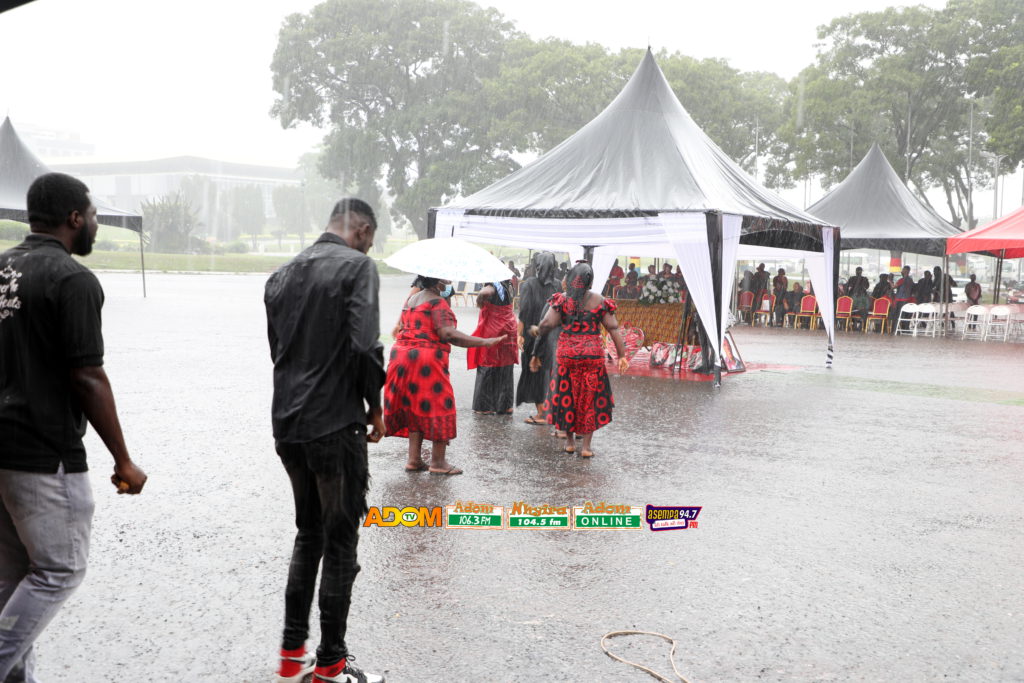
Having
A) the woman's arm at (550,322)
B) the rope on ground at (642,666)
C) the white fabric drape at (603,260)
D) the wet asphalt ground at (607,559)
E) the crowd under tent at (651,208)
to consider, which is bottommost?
the rope on ground at (642,666)

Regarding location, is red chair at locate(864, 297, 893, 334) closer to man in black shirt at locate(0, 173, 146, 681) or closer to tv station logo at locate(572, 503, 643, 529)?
tv station logo at locate(572, 503, 643, 529)

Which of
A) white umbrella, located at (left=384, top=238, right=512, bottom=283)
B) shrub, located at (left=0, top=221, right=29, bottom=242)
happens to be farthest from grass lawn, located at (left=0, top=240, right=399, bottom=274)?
white umbrella, located at (left=384, top=238, right=512, bottom=283)

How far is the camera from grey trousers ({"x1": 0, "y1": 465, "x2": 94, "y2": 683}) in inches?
107

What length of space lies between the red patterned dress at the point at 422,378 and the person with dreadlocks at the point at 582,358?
4.12 feet

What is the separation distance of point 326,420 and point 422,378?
10.4ft

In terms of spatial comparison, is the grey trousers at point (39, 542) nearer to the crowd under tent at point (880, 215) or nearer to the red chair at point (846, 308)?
the crowd under tent at point (880, 215)

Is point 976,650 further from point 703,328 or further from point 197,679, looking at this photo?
point 703,328

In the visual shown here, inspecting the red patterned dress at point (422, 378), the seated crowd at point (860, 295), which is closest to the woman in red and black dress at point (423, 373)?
the red patterned dress at point (422, 378)

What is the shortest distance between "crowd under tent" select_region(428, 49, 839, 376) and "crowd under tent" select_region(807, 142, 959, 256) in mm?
8596

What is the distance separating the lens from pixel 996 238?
64.1ft

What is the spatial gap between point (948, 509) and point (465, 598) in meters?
3.55

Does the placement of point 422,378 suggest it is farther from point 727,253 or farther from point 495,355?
point 727,253

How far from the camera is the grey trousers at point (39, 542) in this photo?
272 centimetres

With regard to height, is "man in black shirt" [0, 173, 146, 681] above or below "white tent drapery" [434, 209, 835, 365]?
below
